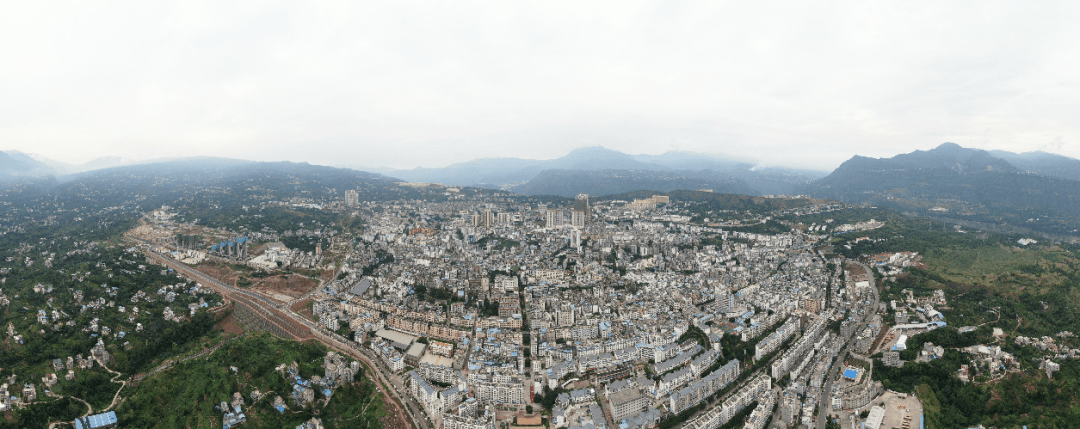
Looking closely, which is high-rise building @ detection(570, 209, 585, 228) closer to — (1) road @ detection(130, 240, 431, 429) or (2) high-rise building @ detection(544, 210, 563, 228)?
(2) high-rise building @ detection(544, 210, 563, 228)

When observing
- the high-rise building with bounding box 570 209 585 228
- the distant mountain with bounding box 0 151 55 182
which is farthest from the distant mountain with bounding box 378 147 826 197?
the distant mountain with bounding box 0 151 55 182

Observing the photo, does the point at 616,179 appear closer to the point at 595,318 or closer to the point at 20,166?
the point at 595,318

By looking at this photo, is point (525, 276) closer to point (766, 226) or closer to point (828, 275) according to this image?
→ point (828, 275)

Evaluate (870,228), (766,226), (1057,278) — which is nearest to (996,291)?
(1057,278)

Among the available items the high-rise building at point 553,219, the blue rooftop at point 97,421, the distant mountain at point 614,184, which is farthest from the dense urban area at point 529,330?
the distant mountain at point 614,184

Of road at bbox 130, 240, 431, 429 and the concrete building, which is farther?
road at bbox 130, 240, 431, 429

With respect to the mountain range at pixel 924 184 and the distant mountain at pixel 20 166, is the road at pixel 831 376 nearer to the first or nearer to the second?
the mountain range at pixel 924 184
